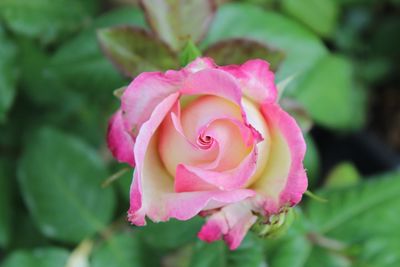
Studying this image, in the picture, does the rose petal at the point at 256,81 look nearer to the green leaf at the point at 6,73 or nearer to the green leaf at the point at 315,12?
the green leaf at the point at 6,73

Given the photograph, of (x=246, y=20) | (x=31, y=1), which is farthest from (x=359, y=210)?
(x=31, y=1)

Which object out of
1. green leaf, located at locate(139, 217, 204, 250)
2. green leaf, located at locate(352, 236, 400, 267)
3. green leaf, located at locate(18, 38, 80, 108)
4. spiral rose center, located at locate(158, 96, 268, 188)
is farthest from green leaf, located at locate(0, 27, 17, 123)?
green leaf, located at locate(352, 236, 400, 267)

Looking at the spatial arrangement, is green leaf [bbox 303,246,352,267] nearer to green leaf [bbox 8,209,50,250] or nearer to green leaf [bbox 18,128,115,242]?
green leaf [bbox 18,128,115,242]

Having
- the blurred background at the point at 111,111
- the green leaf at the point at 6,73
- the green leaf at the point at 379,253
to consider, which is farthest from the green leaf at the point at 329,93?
the green leaf at the point at 6,73

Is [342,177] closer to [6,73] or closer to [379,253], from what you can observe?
[379,253]

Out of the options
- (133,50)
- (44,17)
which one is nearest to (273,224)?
(133,50)

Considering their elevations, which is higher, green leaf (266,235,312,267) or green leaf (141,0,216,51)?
green leaf (141,0,216,51)
